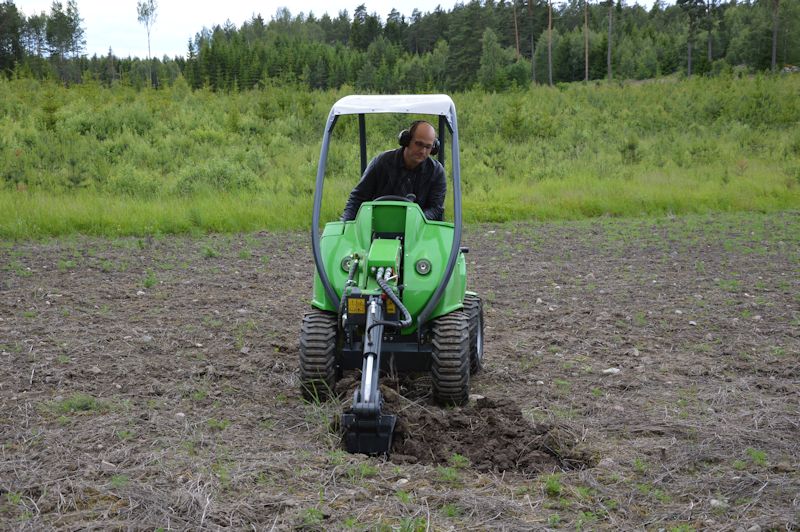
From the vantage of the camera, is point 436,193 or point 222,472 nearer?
point 222,472

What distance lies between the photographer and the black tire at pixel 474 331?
6059mm

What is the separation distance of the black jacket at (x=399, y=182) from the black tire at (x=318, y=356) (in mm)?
1097

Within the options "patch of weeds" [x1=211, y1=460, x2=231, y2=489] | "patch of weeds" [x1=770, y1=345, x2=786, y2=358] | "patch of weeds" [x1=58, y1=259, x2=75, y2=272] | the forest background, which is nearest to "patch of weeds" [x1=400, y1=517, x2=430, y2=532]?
"patch of weeds" [x1=211, y1=460, x2=231, y2=489]

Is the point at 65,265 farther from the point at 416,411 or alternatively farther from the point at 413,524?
the point at 413,524

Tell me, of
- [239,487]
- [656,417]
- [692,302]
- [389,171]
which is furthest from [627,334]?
[239,487]

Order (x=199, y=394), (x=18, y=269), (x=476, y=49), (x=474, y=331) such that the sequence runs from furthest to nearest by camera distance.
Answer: (x=476, y=49) < (x=18, y=269) < (x=474, y=331) < (x=199, y=394)

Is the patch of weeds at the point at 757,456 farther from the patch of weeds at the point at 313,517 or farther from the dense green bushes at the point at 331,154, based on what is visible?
the dense green bushes at the point at 331,154

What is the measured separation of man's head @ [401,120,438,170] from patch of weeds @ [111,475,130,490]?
10.1ft

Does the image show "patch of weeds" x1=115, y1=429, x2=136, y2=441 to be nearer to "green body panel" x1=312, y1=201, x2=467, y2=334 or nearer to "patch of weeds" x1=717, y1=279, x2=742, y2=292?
"green body panel" x1=312, y1=201, x2=467, y2=334

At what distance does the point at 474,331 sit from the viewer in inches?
240

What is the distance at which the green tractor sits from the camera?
5141mm

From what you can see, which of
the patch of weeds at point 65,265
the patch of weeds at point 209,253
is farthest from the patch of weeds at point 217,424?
the patch of weeds at point 209,253

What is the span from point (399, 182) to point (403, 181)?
31 mm

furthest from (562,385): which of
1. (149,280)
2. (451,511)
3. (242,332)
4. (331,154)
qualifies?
(331,154)
